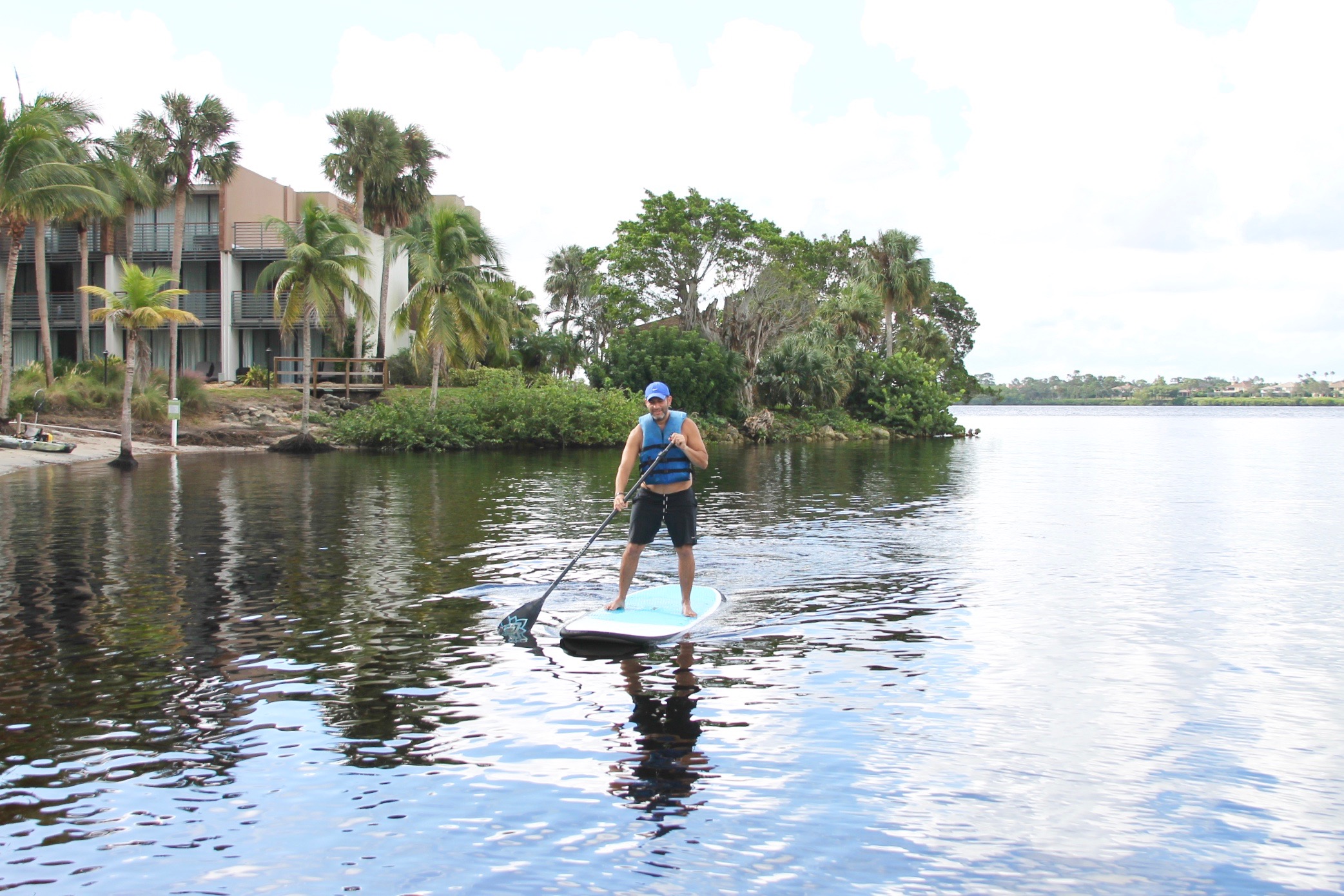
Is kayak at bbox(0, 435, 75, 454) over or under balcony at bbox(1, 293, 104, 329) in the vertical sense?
under

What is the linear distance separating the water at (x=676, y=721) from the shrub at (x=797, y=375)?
131 feet

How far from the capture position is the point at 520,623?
1004 centimetres

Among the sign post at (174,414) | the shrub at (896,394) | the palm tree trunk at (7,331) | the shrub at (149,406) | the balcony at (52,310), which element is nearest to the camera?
the palm tree trunk at (7,331)

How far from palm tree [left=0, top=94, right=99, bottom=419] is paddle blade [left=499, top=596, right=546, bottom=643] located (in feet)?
97.3

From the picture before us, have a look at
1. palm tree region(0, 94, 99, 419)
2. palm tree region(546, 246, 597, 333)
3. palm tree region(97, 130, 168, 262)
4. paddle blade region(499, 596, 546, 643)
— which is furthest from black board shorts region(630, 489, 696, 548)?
palm tree region(546, 246, 597, 333)

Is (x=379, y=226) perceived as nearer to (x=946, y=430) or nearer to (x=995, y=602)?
(x=946, y=430)

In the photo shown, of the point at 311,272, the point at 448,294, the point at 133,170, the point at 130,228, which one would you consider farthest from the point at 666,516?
the point at 130,228

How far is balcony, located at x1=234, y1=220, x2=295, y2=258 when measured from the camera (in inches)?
1911

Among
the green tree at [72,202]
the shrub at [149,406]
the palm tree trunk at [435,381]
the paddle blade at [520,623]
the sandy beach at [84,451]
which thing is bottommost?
the paddle blade at [520,623]

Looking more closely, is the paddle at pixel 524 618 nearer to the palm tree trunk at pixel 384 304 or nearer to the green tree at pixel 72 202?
the green tree at pixel 72 202

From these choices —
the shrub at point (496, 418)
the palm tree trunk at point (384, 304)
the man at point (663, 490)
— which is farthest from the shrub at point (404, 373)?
the man at point (663, 490)

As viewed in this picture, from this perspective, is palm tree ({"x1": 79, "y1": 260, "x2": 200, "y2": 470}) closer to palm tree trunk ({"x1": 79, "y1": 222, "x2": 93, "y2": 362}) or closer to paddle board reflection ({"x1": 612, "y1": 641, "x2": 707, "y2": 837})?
palm tree trunk ({"x1": 79, "y1": 222, "x2": 93, "y2": 362})

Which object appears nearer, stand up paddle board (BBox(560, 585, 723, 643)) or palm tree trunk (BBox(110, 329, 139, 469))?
stand up paddle board (BBox(560, 585, 723, 643))

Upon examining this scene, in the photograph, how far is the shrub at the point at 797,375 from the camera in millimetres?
56781
